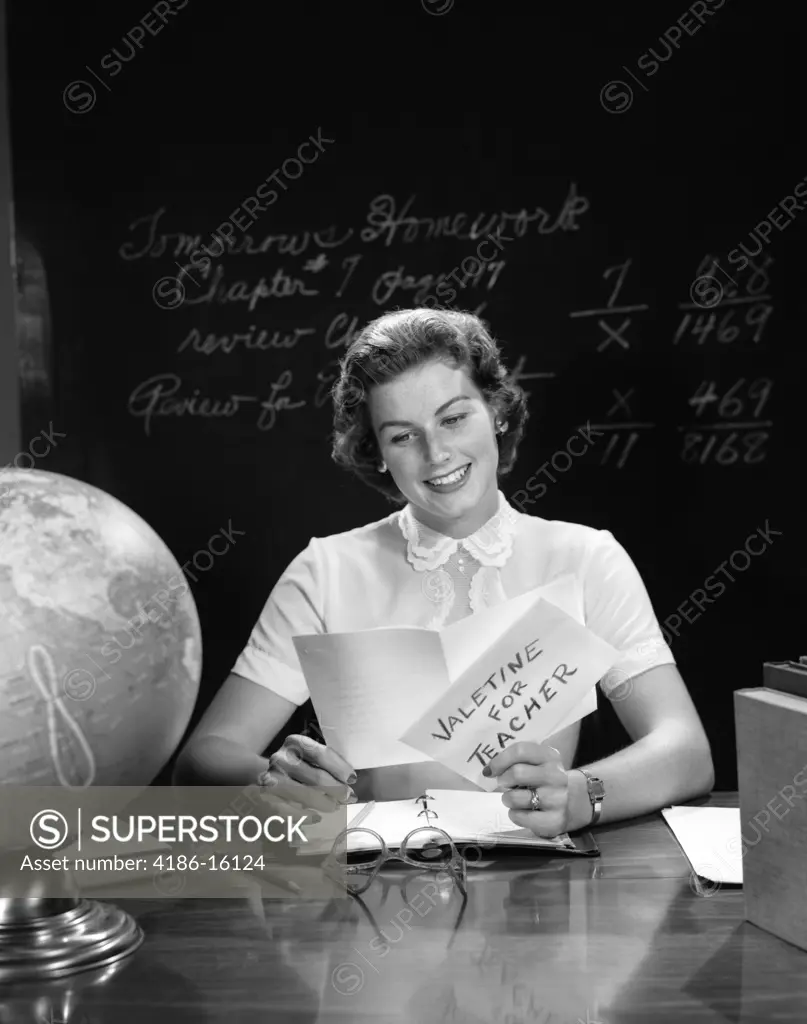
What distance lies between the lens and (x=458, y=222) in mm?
2914

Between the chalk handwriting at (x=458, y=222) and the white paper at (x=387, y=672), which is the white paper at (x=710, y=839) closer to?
the white paper at (x=387, y=672)

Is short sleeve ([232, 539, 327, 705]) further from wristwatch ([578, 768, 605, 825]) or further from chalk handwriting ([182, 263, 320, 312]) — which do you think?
chalk handwriting ([182, 263, 320, 312])

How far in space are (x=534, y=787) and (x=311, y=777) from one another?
0.30 metres

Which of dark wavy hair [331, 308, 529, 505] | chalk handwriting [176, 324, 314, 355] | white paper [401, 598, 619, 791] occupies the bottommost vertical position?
white paper [401, 598, 619, 791]

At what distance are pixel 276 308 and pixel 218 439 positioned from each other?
38 cm

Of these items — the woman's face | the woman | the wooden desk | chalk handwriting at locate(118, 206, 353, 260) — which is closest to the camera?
the wooden desk

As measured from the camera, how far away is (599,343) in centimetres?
288

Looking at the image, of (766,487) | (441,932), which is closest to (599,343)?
(766,487)

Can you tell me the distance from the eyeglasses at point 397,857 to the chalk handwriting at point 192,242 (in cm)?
200

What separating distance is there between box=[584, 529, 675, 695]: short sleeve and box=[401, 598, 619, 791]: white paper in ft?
2.32

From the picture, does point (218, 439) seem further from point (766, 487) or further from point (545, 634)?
point (545, 634)

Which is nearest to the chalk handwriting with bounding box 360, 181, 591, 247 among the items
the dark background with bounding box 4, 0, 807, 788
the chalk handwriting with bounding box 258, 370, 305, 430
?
the dark background with bounding box 4, 0, 807, 788

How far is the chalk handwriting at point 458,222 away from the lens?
2891 millimetres

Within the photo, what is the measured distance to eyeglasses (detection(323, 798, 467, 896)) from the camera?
47.1 inches
